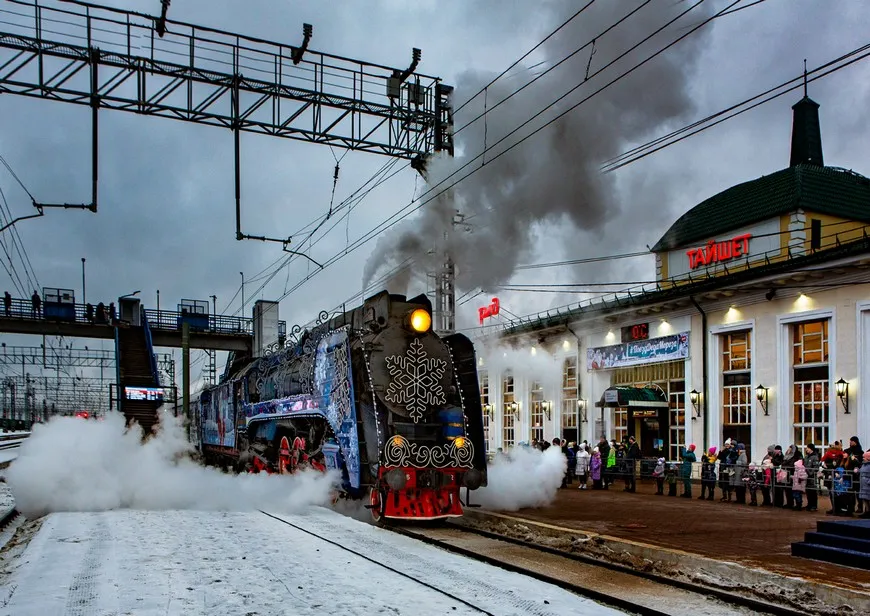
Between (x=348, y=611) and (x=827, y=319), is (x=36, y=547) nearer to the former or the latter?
(x=348, y=611)

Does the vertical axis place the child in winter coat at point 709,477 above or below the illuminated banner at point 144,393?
below

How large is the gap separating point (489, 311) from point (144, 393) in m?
16.3

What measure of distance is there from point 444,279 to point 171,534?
8.00 metres

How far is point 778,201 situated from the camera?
86.6ft

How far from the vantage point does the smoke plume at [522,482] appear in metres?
15.0

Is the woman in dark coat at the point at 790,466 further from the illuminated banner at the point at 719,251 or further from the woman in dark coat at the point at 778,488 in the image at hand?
the illuminated banner at the point at 719,251

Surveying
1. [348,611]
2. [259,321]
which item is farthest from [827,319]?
[259,321]

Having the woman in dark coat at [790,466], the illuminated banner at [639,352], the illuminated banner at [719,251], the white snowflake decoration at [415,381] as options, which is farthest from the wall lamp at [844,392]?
the white snowflake decoration at [415,381]

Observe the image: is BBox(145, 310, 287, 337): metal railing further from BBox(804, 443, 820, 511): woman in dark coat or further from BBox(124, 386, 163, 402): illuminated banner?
BBox(804, 443, 820, 511): woman in dark coat

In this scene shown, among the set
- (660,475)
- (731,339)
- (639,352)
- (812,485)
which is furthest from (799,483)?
(639,352)

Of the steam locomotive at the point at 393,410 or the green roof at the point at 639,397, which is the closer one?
the steam locomotive at the point at 393,410

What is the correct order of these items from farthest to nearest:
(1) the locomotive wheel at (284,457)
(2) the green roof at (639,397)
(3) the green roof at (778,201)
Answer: (3) the green roof at (778,201) → (2) the green roof at (639,397) → (1) the locomotive wheel at (284,457)

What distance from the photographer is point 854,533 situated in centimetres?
940

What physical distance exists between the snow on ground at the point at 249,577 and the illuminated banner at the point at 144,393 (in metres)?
23.4
